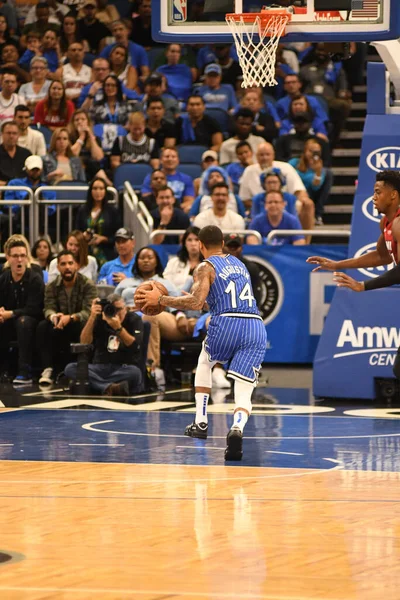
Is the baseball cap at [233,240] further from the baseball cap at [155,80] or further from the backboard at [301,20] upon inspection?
the baseball cap at [155,80]

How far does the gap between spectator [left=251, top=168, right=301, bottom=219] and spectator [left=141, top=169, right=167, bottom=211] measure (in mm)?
1313

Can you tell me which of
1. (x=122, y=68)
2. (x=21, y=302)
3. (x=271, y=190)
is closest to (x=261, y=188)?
(x=271, y=190)

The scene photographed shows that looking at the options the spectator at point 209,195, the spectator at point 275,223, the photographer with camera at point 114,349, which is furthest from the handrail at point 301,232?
the photographer with camera at point 114,349

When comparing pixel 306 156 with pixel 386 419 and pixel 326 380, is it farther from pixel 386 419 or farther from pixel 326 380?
pixel 386 419

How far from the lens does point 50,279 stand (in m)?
15.0

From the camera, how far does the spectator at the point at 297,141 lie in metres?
17.5

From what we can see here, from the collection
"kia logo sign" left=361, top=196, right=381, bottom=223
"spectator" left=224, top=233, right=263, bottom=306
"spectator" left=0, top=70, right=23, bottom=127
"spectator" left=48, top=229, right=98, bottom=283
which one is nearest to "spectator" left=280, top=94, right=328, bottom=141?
"spectator" left=224, top=233, right=263, bottom=306

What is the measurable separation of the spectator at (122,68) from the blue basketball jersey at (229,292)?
1082 centimetres

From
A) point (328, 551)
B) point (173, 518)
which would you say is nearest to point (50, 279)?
point (173, 518)

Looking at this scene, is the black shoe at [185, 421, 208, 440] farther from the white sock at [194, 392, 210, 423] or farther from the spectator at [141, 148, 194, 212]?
the spectator at [141, 148, 194, 212]

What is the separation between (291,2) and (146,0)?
10387mm

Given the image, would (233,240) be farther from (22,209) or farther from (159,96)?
(159,96)

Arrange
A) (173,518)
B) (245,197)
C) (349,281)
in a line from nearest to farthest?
(173,518) → (349,281) → (245,197)

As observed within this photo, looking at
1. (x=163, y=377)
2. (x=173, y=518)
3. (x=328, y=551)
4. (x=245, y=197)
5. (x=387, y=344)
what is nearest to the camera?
(x=328, y=551)
